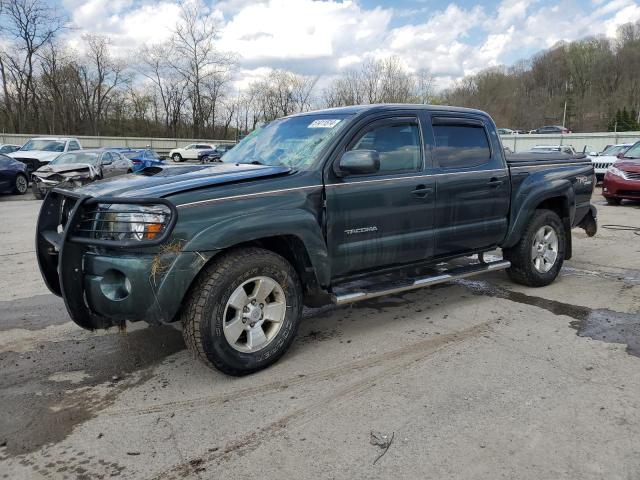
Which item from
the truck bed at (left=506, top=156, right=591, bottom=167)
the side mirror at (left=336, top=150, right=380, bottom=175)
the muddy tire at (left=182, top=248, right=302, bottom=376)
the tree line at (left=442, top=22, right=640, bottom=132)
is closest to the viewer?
the muddy tire at (left=182, top=248, right=302, bottom=376)

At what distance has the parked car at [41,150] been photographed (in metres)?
19.5

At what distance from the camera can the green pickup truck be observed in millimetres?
3236

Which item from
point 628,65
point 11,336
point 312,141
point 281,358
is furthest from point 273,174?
point 628,65

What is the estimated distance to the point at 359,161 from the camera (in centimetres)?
378

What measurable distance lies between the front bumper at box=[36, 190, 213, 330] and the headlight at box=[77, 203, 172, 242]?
7cm

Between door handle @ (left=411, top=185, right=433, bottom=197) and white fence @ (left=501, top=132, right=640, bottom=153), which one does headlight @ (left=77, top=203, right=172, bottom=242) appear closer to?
→ door handle @ (left=411, top=185, right=433, bottom=197)

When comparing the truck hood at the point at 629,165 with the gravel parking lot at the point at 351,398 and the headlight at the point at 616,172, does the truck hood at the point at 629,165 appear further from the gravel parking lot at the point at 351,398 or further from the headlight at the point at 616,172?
the gravel parking lot at the point at 351,398

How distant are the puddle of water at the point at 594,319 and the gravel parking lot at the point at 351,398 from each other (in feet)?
0.08

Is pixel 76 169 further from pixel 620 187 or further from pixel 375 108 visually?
pixel 620 187

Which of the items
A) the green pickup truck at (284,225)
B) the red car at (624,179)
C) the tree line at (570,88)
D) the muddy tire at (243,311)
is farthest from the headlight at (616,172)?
the tree line at (570,88)

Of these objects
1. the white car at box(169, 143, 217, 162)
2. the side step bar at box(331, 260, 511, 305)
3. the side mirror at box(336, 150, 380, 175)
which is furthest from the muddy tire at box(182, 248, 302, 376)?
the white car at box(169, 143, 217, 162)

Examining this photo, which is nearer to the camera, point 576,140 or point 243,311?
point 243,311

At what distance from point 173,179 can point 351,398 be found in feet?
6.22

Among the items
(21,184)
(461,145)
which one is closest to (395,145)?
(461,145)
